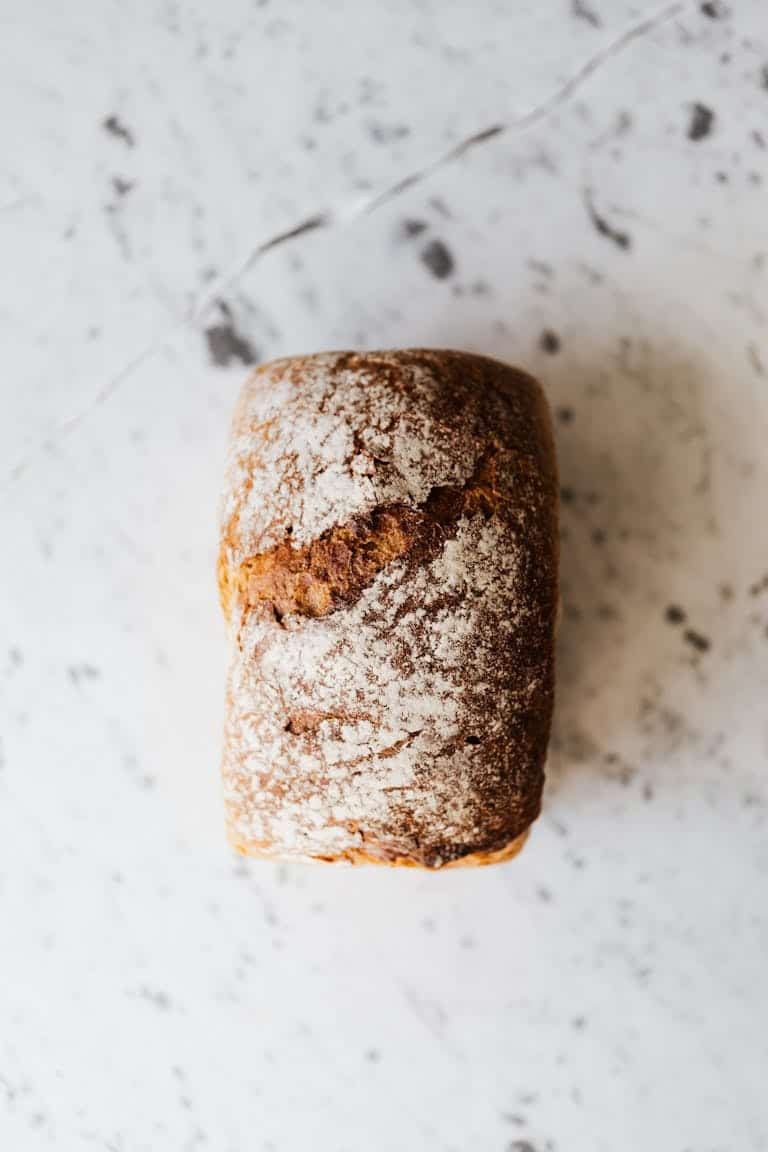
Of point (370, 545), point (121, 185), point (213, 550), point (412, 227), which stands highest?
point (121, 185)

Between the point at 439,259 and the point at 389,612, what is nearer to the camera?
the point at 389,612

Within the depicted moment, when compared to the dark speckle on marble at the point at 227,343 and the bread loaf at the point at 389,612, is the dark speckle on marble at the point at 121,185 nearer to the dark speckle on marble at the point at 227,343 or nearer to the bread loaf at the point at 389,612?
the dark speckle on marble at the point at 227,343

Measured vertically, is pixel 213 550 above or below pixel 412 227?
below

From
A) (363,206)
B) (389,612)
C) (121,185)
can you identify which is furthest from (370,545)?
(121,185)

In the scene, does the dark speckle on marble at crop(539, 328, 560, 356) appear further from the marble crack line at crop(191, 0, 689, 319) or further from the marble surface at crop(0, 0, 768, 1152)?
the marble crack line at crop(191, 0, 689, 319)

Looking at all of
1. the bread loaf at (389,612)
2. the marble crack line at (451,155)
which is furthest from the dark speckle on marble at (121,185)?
the bread loaf at (389,612)

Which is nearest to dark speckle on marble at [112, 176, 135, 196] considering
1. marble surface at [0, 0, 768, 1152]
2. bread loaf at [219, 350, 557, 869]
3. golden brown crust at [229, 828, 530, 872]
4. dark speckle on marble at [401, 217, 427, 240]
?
marble surface at [0, 0, 768, 1152]

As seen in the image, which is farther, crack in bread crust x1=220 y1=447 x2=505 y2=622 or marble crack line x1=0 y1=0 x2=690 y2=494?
marble crack line x1=0 y1=0 x2=690 y2=494

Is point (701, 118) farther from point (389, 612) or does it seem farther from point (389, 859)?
point (389, 859)
